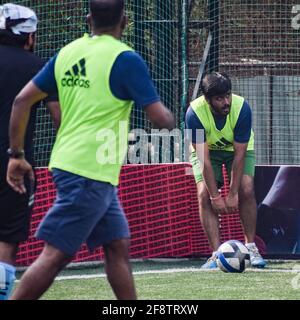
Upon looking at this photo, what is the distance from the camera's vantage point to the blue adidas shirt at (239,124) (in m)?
10.2

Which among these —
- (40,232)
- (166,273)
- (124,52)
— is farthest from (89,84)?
(166,273)

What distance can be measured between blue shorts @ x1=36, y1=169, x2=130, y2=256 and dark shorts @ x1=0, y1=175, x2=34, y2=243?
66 centimetres

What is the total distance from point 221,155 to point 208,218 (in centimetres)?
62

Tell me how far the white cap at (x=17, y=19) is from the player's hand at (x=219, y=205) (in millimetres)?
3732

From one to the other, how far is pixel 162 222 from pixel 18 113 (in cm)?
504

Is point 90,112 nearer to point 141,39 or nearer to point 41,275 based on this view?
point 41,275

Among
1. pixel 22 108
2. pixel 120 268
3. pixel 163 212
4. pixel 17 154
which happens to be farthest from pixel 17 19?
pixel 163 212

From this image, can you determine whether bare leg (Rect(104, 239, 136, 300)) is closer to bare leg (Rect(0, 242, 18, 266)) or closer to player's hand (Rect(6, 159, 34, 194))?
player's hand (Rect(6, 159, 34, 194))

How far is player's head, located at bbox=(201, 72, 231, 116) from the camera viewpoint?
1004cm

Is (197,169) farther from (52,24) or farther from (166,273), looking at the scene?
(52,24)

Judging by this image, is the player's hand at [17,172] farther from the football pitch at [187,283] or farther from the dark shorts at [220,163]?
the dark shorts at [220,163]

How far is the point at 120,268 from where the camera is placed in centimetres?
615

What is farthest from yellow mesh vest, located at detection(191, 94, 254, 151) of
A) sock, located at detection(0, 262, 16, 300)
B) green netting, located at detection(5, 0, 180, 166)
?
sock, located at detection(0, 262, 16, 300)

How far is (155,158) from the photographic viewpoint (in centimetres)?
1178
